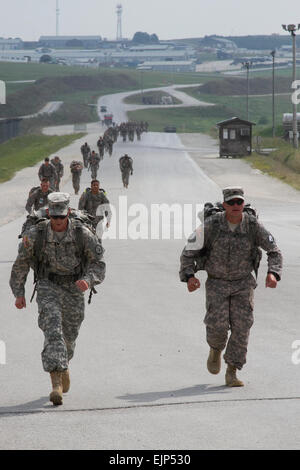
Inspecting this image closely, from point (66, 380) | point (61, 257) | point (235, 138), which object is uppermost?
point (61, 257)

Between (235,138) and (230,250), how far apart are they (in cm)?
6281

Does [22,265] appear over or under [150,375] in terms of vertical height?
→ over

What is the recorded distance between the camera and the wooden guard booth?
7056 cm

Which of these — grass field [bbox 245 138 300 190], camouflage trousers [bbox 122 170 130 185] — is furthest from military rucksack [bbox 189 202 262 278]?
grass field [bbox 245 138 300 190]

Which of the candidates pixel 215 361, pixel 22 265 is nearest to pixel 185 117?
pixel 215 361

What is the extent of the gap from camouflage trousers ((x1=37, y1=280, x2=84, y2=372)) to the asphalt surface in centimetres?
38

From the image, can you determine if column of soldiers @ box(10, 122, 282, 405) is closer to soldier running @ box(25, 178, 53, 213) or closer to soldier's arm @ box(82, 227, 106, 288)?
soldier's arm @ box(82, 227, 106, 288)

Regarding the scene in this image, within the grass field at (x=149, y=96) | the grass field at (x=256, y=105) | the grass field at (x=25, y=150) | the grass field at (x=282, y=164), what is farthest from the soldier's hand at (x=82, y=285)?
the grass field at (x=149, y=96)

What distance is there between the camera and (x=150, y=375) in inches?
395

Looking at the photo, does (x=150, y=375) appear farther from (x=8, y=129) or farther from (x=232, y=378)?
(x=8, y=129)

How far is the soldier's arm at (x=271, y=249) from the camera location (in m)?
9.20

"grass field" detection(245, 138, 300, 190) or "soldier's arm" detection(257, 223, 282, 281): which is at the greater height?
"soldier's arm" detection(257, 223, 282, 281)

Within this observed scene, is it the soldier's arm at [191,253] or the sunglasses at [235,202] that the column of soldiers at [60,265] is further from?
the sunglasses at [235,202]

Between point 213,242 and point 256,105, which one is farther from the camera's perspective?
point 256,105
